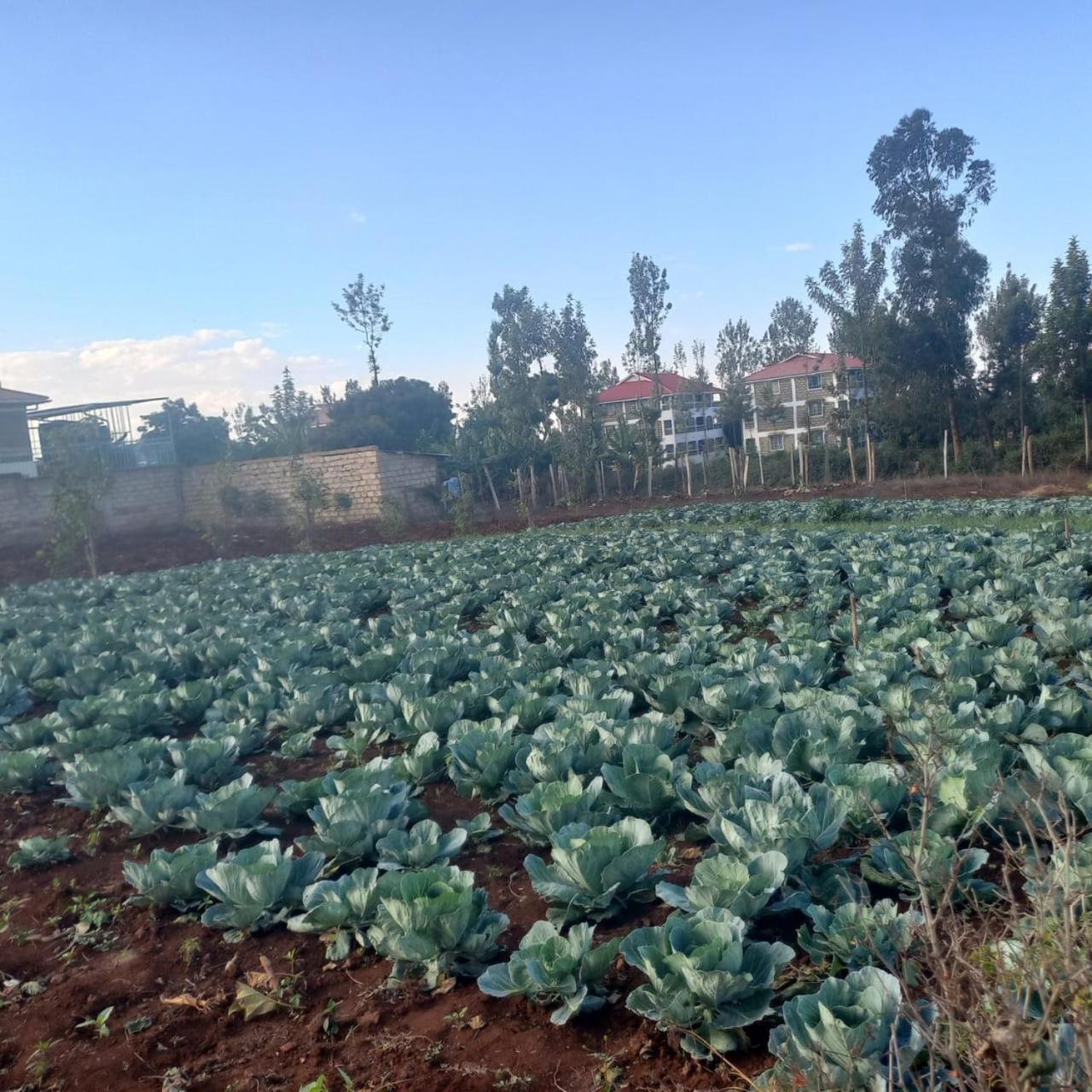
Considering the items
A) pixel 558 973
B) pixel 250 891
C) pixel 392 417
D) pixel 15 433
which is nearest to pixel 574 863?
pixel 558 973

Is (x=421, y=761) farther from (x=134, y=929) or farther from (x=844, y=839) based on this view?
(x=844, y=839)

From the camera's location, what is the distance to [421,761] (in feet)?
14.6

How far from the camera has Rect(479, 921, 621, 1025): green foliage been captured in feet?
8.24

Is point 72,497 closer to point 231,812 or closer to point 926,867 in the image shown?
point 231,812

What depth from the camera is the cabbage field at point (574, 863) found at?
2.16 m

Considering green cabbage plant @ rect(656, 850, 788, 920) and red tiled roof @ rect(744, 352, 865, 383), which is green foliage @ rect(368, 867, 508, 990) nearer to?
green cabbage plant @ rect(656, 850, 788, 920)

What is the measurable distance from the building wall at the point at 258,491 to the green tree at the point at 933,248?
63.3 ft

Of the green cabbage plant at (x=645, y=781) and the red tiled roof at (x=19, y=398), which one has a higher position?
the red tiled roof at (x=19, y=398)

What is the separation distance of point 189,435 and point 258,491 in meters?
11.3

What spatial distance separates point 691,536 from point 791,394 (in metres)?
45.3

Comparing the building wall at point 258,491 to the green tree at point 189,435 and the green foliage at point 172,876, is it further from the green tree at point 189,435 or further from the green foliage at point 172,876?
the green foliage at point 172,876

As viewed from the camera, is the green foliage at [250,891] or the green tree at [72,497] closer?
the green foliage at [250,891]

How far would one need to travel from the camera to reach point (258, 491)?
2738 centimetres

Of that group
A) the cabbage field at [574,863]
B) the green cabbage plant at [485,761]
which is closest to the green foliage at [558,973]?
the cabbage field at [574,863]
